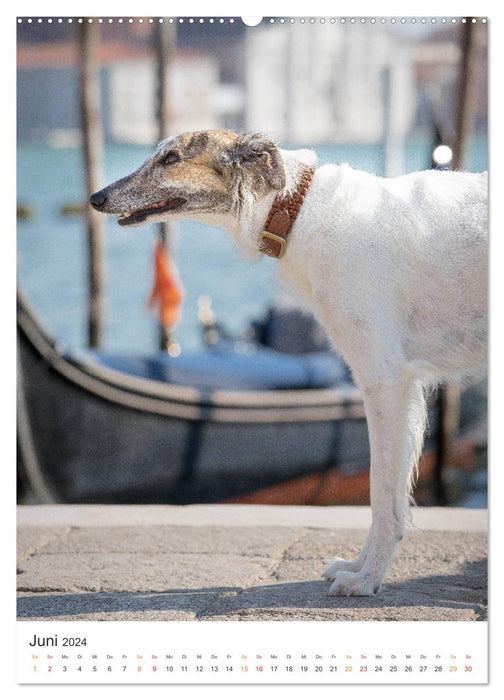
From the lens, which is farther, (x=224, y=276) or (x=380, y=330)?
(x=224, y=276)

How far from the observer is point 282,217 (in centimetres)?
325

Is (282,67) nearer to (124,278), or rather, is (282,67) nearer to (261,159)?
(261,159)

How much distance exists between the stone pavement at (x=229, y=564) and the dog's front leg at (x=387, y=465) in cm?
9

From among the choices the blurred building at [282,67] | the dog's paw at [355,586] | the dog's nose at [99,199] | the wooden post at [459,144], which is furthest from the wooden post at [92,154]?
the dog's paw at [355,586]

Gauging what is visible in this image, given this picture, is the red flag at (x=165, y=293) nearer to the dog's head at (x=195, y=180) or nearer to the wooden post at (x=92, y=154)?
the wooden post at (x=92, y=154)

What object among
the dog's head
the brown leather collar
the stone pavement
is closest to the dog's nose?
the dog's head

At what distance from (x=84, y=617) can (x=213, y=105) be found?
269 centimetres

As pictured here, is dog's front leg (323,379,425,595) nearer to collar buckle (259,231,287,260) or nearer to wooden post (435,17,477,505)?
collar buckle (259,231,287,260)

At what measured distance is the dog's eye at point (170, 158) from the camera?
129 inches

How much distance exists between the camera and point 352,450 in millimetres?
10531

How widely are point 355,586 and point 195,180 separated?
4.84ft
